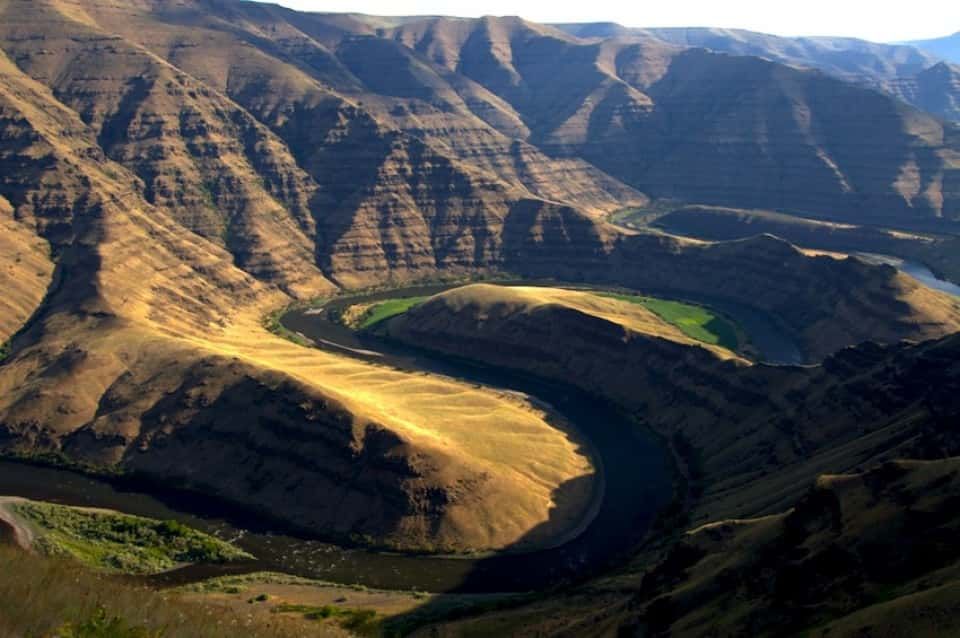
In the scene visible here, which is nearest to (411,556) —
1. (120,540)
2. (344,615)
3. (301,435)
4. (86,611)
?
(344,615)

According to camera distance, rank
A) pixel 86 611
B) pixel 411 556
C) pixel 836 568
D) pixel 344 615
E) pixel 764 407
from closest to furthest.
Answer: pixel 86 611, pixel 836 568, pixel 344 615, pixel 411 556, pixel 764 407

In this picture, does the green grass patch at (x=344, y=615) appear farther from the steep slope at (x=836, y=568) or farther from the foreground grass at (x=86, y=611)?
the foreground grass at (x=86, y=611)

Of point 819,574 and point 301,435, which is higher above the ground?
point 819,574

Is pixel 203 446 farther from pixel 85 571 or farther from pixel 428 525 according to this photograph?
pixel 85 571

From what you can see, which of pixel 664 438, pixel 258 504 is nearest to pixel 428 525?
pixel 258 504

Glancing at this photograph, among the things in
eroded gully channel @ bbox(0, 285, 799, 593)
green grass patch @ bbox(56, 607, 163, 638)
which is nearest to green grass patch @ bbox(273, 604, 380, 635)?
eroded gully channel @ bbox(0, 285, 799, 593)

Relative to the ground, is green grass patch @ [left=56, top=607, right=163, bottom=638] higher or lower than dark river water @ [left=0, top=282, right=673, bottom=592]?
higher

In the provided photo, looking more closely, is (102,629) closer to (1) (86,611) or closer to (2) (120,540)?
(1) (86,611)

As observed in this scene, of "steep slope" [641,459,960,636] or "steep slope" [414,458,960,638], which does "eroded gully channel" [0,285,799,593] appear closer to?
"steep slope" [414,458,960,638]
